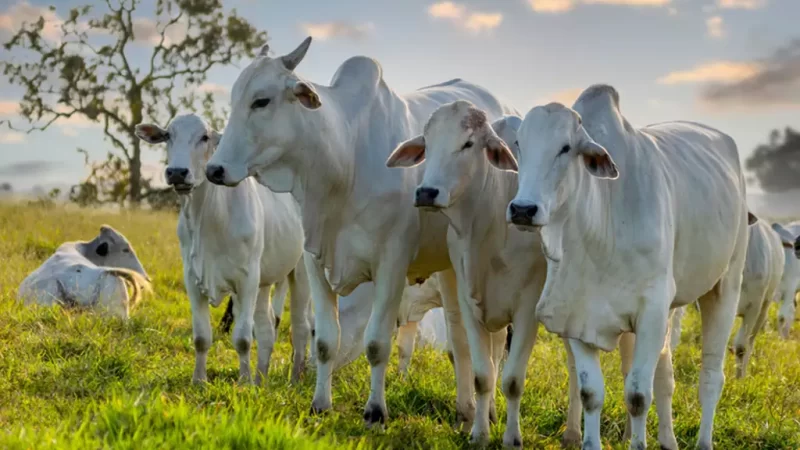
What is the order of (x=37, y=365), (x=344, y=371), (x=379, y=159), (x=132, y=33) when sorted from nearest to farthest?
(x=379, y=159)
(x=37, y=365)
(x=344, y=371)
(x=132, y=33)

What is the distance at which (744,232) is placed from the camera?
6223 millimetres

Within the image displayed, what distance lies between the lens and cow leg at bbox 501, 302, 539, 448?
17.8ft

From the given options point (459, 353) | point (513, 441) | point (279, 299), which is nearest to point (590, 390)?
point (513, 441)

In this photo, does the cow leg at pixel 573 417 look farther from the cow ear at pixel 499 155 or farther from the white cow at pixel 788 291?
the white cow at pixel 788 291

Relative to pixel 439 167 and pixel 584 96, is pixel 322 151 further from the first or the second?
pixel 584 96

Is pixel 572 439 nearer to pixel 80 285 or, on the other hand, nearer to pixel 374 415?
pixel 374 415

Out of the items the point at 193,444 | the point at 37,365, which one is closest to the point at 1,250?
the point at 37,365

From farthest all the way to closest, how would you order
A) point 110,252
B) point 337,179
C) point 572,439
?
point 110,252 → point 572,439 → point 337,179

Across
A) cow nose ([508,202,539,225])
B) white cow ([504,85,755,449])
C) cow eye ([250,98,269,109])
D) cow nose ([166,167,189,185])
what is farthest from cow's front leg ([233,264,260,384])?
cow nose ([508,202,539,225])

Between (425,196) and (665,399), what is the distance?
2205mm

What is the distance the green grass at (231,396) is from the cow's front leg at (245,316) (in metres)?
0.27

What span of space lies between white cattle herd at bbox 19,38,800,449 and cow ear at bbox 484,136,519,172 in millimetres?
12

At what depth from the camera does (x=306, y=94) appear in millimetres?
5473

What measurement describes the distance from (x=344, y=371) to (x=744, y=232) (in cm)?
337
